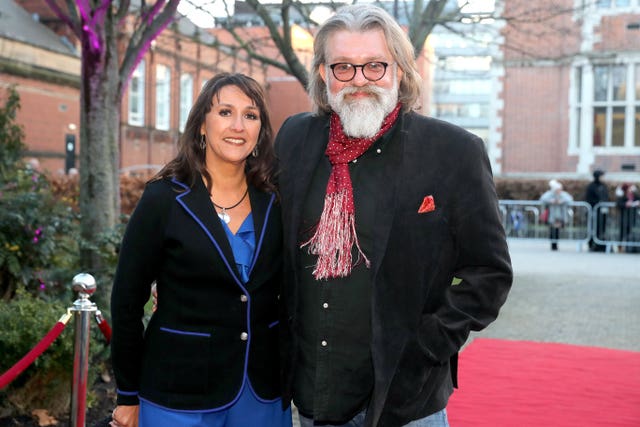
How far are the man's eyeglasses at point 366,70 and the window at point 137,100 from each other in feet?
87.4

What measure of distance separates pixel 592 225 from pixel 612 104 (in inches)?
313

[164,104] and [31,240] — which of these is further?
[164,104]

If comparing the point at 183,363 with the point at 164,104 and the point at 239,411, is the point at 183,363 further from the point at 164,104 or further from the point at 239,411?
the point at 164,104

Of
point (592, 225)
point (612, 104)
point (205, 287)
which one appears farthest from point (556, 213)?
point (205, 287)

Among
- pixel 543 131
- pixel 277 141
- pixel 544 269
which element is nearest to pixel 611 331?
pixel 544 269

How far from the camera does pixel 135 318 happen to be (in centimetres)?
269

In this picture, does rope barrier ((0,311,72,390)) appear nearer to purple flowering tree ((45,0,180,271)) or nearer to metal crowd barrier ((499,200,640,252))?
purple flowering tree ((45,0,180,271))

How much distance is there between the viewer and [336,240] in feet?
8.32

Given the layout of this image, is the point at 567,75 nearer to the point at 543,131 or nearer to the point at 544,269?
the point at 543,131

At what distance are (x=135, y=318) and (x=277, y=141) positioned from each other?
869 mm

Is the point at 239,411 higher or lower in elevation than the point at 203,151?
lower

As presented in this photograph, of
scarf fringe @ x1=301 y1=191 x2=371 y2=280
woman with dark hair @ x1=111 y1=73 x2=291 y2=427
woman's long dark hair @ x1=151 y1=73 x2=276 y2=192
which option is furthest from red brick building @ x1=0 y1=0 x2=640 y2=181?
scarf fringe @ x1=301 y1=191 x2=371 y2=280

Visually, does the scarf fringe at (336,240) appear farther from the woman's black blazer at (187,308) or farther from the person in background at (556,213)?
the person in background at (556,213)

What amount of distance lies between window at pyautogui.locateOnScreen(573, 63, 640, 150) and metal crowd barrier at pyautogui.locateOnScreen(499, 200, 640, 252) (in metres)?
6.56
